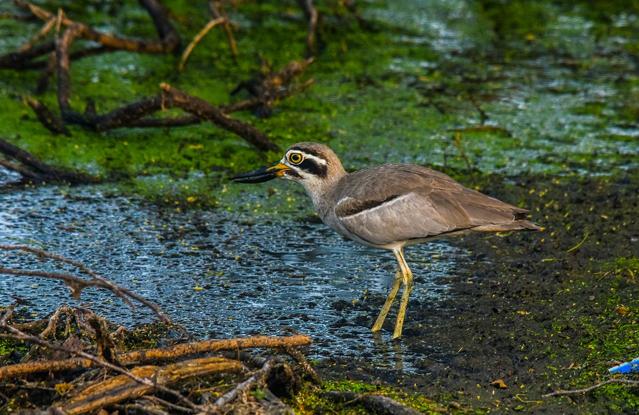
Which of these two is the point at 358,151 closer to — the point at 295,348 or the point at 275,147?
the point at 275,147

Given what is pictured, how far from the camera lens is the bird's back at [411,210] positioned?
21.2 feet

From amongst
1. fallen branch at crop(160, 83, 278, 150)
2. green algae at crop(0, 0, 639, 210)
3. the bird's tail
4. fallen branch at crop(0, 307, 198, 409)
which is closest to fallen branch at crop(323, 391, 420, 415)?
fallen branch at crop(0, 307, 198, 409)

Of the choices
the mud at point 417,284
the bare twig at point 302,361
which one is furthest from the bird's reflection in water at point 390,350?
the bare twig at point 302,361

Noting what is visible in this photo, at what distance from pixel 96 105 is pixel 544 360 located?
5252 millimetres

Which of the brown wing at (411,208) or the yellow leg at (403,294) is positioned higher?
the brown wing at (411,208)

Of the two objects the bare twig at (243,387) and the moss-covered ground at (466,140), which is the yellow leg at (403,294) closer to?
the moss-covered ground at (466,140)

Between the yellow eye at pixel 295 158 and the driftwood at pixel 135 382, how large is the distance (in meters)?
2.24

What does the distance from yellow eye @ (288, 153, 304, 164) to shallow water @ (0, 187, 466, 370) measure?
0.69 m

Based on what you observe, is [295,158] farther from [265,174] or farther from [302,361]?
[302,361]

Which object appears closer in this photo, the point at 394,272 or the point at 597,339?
the point at 597,339

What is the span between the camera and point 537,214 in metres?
8.12

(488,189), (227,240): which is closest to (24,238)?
(227,240)

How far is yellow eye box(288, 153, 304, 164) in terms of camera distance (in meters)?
7.08

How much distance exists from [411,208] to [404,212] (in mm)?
49
